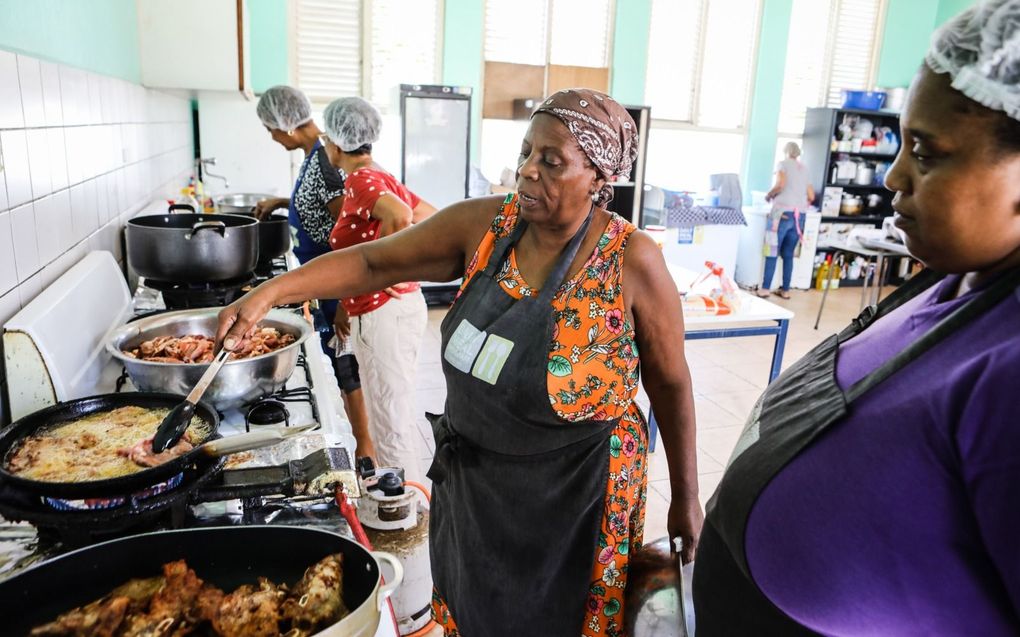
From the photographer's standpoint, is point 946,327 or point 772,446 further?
point 772,446

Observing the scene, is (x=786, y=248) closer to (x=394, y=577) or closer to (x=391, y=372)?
(x=391, y=372)

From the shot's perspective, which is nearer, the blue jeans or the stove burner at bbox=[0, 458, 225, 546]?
the stove burner at bbox=[0, 458, 225, 546]

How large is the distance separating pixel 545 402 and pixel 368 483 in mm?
1146

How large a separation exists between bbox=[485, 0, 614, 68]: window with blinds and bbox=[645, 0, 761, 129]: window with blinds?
0.69 metres

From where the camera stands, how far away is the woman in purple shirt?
70 cm

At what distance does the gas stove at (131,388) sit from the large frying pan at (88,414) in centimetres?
3

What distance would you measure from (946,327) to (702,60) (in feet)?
25.7

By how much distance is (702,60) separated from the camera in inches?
308

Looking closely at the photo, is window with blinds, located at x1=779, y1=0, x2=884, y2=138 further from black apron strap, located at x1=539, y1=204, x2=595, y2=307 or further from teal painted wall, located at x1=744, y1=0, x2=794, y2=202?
black apron strap, located at x1=539, y1=204, x2=595, y2=307

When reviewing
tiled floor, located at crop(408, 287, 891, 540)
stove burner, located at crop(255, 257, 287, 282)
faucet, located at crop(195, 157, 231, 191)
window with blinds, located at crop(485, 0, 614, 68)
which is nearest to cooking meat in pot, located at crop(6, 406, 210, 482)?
stove burner, located at crop(255, 257, 287, 282)

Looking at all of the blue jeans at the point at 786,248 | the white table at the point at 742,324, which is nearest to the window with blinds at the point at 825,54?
the blue jeans at the point at 786,248

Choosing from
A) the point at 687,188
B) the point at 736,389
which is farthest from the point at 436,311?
the point at 687,188

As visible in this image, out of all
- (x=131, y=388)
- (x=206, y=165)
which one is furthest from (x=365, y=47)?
(x=131, y=388)

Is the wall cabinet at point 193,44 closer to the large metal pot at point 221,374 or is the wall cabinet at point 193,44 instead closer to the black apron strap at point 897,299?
the large metal pot at point 221,374
